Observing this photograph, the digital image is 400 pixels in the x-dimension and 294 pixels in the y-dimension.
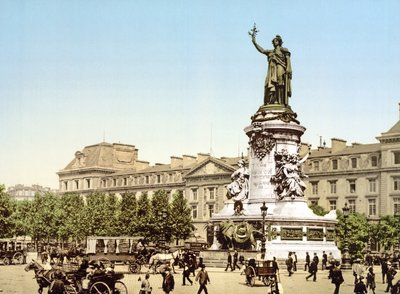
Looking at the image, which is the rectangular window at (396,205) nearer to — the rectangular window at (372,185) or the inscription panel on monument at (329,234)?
the rectangular window at (372,185)

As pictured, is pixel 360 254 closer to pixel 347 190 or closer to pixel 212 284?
pixel 347 190

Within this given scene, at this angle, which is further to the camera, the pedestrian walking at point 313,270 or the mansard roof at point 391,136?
the mansard roof at point 391,136

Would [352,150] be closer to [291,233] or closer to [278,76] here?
[278,76]

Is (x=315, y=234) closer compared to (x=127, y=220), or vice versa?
(x=315, y=234)

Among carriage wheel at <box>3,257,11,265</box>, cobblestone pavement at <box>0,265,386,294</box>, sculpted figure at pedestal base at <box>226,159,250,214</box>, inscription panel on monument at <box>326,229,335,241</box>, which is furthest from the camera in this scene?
carriage wheel at <box>3,257,11,265</box>

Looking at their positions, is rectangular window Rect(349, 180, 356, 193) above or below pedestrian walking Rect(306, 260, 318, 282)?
above

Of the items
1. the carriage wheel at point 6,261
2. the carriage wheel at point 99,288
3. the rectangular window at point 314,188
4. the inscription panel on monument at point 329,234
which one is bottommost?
the carriage wheel at point 6,261

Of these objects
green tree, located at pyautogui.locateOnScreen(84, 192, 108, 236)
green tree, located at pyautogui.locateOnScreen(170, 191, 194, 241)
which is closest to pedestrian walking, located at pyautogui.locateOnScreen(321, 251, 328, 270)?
green tree, located at pyautogui.locateOnScreen(170, 191, 194, 241)

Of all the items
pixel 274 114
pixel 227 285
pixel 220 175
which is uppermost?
pixel 274 114

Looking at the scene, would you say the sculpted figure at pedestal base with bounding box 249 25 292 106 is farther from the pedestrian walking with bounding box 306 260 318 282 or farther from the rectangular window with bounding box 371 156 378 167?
the rectangular window with bounding box 371 156 378 167

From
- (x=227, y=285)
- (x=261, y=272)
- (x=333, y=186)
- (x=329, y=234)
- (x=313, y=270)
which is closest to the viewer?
(x=261, y=272)

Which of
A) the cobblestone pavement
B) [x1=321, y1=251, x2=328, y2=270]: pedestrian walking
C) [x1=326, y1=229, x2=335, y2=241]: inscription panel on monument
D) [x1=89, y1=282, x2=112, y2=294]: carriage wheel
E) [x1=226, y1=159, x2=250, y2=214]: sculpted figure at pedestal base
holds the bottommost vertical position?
the cobblestone pavement

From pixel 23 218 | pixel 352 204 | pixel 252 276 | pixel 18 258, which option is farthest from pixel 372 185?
pixel 252 276

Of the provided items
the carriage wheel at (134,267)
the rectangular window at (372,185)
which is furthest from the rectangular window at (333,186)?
the carriage wheel at (134,267)
